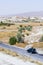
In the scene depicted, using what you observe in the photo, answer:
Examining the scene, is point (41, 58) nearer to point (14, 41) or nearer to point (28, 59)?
point (28, 59)

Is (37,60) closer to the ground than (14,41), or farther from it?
farther from it

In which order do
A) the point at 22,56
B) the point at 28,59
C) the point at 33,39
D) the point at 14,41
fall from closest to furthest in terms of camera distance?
1. the point at 28,59
2. the point at 22,56
3. the point at 14,41
4. the point at 33,39

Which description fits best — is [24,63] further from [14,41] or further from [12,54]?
[14,41]

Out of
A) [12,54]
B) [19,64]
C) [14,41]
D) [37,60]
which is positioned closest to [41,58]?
[37,60]

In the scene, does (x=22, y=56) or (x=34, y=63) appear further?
(x=22, y=56)

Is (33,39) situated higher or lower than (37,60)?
lower

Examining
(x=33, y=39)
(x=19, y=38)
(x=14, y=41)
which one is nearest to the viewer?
(x=14, y=41)

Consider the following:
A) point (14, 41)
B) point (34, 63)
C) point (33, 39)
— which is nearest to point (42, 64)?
point (34, 63)

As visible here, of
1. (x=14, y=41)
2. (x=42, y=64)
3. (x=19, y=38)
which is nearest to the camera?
(x=42, y=64)

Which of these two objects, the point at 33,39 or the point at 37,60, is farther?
the point at 33,39
